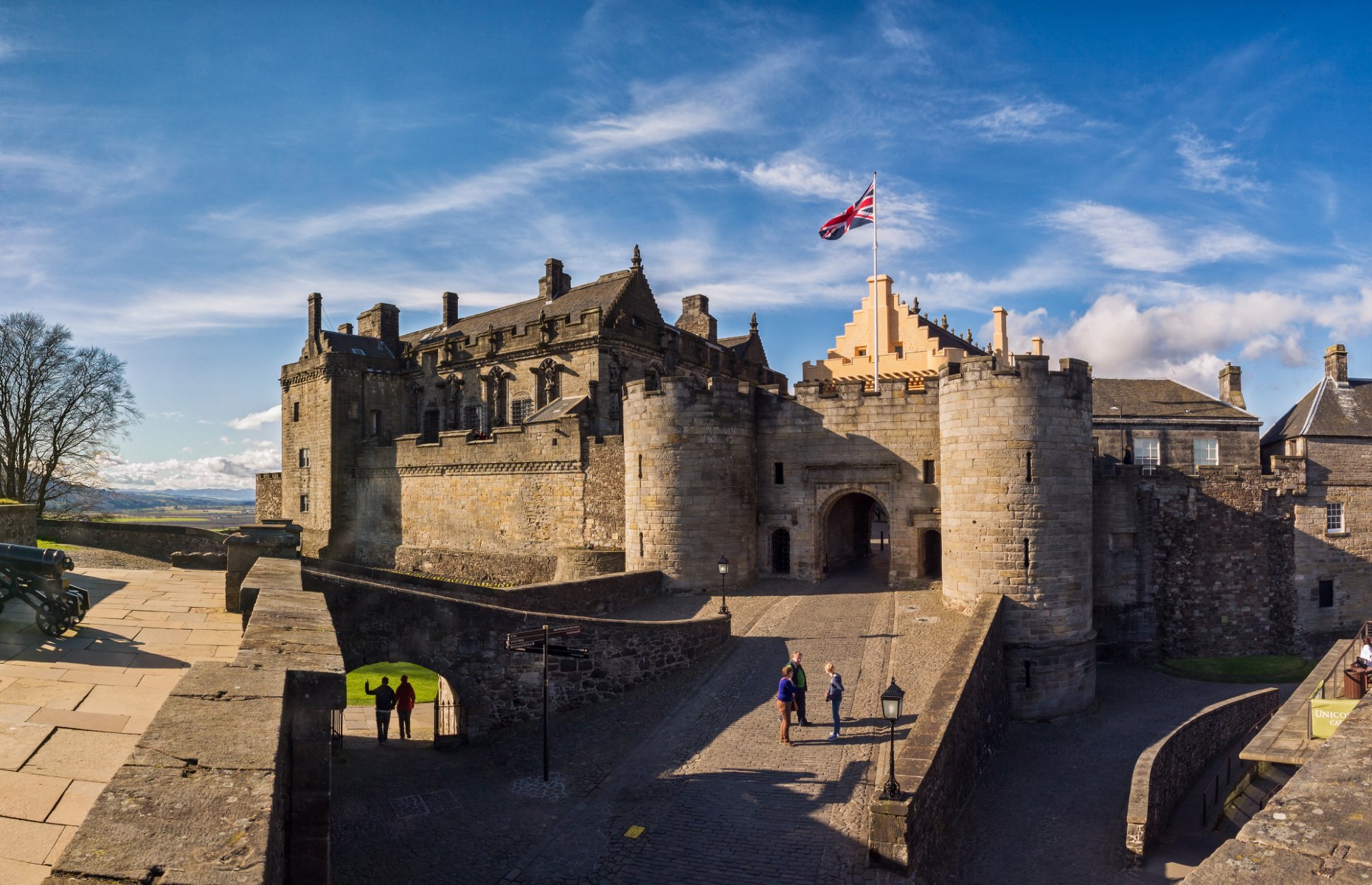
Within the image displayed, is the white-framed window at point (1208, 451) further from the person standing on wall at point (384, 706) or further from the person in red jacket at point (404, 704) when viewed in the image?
the person standing on wall at point (384, 706)

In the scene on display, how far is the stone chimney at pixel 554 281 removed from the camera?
39.8 meters

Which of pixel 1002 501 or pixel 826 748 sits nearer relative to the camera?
pixel 826 748

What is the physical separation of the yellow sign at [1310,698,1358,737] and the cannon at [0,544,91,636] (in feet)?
61.7

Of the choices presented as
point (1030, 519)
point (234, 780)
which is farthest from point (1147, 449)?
point (234, 780)

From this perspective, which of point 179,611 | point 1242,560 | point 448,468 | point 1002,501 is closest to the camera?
point 179,611

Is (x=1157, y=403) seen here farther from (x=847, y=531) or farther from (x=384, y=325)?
(x=384, y=325)

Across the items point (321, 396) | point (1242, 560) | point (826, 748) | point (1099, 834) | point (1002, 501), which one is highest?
point (321, 396)

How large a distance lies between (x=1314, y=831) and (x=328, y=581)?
12.8m

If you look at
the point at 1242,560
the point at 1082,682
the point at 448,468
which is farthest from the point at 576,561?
the point at 1242,560

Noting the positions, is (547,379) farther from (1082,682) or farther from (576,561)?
(1082,682)

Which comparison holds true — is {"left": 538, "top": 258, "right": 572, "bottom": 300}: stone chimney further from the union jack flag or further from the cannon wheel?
the cannon wheel

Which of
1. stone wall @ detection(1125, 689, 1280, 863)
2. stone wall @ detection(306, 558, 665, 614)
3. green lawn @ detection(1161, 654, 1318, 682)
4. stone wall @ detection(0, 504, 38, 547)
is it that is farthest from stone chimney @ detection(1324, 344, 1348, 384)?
stone wall @ detection(0, 504, 38, 547)

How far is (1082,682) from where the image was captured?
2031 centimetres

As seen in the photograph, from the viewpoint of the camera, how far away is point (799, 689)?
47.3ft
